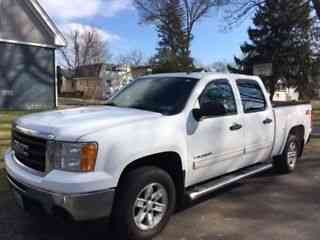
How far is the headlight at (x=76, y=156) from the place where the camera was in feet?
12.4

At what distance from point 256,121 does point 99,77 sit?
64.6 metres

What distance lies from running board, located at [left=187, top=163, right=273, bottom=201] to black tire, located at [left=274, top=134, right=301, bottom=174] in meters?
0.96

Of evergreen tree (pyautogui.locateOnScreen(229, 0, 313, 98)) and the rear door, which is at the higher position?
evergreen tree (pyautogui.locateOnScreen(229, 0, 313, 98))

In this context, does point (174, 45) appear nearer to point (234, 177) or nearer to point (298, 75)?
point (298, 75)

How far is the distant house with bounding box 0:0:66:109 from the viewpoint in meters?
19.3

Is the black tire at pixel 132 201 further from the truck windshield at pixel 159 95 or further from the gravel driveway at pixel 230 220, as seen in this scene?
the truck windshield at pixel 159 95

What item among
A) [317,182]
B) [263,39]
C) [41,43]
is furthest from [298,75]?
[317,182]

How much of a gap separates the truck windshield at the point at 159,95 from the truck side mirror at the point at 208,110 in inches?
7.9

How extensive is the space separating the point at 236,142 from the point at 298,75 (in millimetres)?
37119

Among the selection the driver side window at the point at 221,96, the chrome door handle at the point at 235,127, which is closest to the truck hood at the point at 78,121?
the driver side window at the point at 221,96

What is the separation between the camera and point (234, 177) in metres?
5.64

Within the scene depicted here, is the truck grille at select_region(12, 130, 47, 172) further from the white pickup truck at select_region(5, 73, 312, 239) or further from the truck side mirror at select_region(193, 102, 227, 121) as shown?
the truck side mirror at select_region(193, 102, 227, 121)

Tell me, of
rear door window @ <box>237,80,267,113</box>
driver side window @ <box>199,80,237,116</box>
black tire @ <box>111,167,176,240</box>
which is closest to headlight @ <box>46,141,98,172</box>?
black tire @ <box>111,167,176,240</box>

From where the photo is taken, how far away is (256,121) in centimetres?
599
